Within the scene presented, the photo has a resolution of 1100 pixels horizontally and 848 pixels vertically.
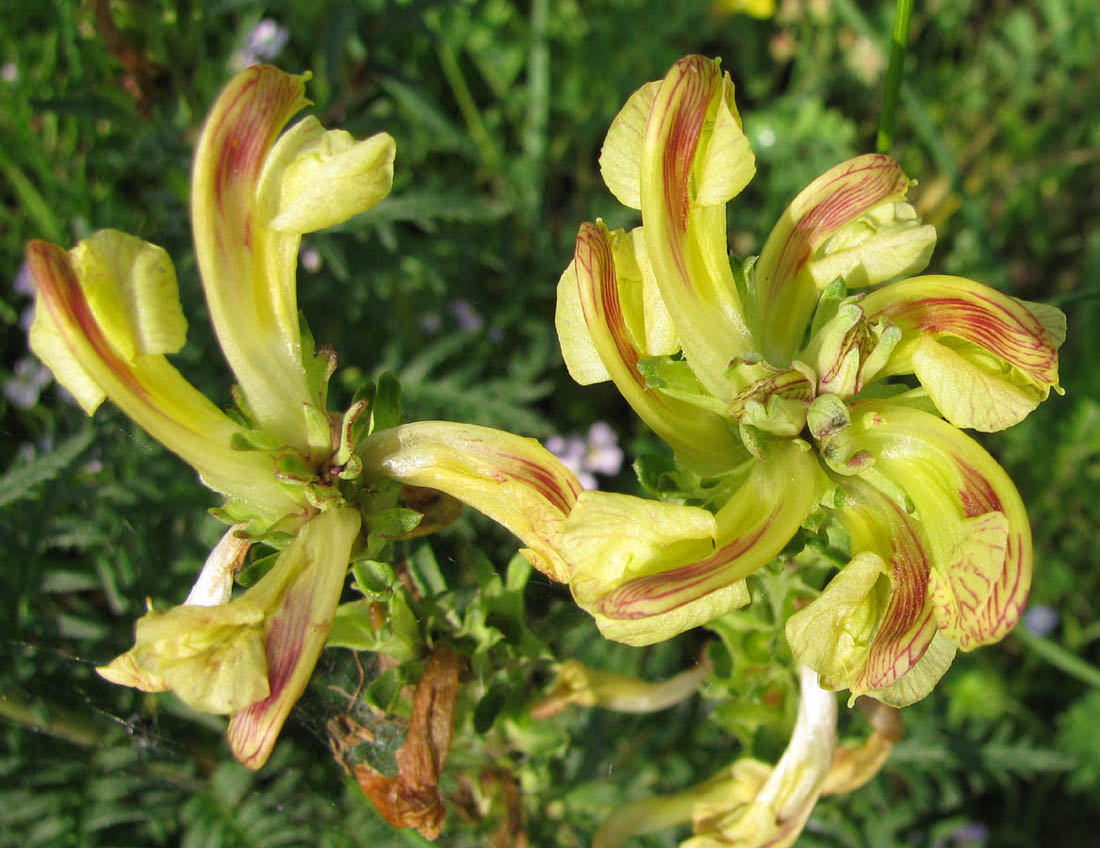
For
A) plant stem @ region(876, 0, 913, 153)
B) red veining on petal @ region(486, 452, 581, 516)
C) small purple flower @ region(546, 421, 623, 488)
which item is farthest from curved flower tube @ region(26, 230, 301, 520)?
small purple flower @ region(546, 421, 623, 488)

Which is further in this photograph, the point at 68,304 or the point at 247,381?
the point at 247,381

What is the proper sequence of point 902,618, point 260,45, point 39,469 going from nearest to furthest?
point 902,618, point 39,469, point 260,45

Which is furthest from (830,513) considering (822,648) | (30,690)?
(30,690)

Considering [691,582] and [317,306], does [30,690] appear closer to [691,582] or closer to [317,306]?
[317,306]

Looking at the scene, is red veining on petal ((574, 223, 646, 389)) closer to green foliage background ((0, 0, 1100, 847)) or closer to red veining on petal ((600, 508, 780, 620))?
red veining on petal ((600, 508, 780, 620))

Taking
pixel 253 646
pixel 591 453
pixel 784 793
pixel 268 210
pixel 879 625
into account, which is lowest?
pixel 591 453

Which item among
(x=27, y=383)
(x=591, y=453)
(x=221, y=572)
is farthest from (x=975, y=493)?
(x=27, y=383)

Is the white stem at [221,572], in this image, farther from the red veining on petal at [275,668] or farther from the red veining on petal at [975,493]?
the red veining on petal at [975,493]

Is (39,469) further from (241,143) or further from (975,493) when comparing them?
(975,493)
